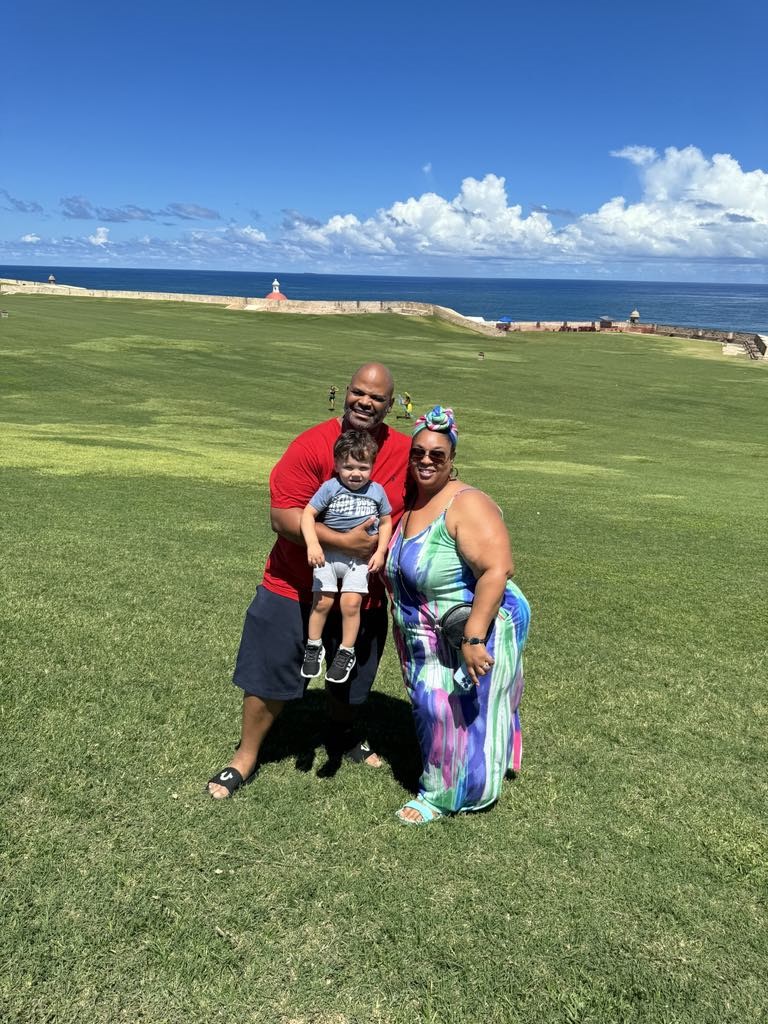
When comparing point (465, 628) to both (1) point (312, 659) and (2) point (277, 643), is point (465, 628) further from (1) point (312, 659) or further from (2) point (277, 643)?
(2) point (277, 643)

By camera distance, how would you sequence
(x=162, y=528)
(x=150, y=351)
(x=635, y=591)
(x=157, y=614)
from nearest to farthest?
(x=157, y=614), (x=635, y=591), (x=162, y=528), (x=150, y=351)

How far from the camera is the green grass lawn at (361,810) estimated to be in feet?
10.2

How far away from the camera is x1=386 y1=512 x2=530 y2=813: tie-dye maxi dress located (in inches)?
152

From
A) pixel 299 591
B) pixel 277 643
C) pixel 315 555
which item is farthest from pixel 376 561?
pixel 277 643

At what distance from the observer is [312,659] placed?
406cm

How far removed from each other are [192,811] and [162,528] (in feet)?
19.4

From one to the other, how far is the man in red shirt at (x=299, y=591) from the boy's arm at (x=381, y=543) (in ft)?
0.16

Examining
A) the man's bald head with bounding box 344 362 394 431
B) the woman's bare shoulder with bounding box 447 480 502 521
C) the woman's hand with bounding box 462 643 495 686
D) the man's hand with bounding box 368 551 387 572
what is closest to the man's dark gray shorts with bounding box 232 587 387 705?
the man's hand with bounding box 368 551 387 572

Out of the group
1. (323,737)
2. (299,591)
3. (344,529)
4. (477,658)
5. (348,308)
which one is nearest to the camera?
(477,658)

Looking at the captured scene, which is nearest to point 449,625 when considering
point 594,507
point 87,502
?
point 87,502

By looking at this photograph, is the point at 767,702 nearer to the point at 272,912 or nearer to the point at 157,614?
the point at 272,912

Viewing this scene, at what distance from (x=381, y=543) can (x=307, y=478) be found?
1.62 ft

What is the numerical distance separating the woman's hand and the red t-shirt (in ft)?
2.31

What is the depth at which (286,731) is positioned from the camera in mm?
5184
